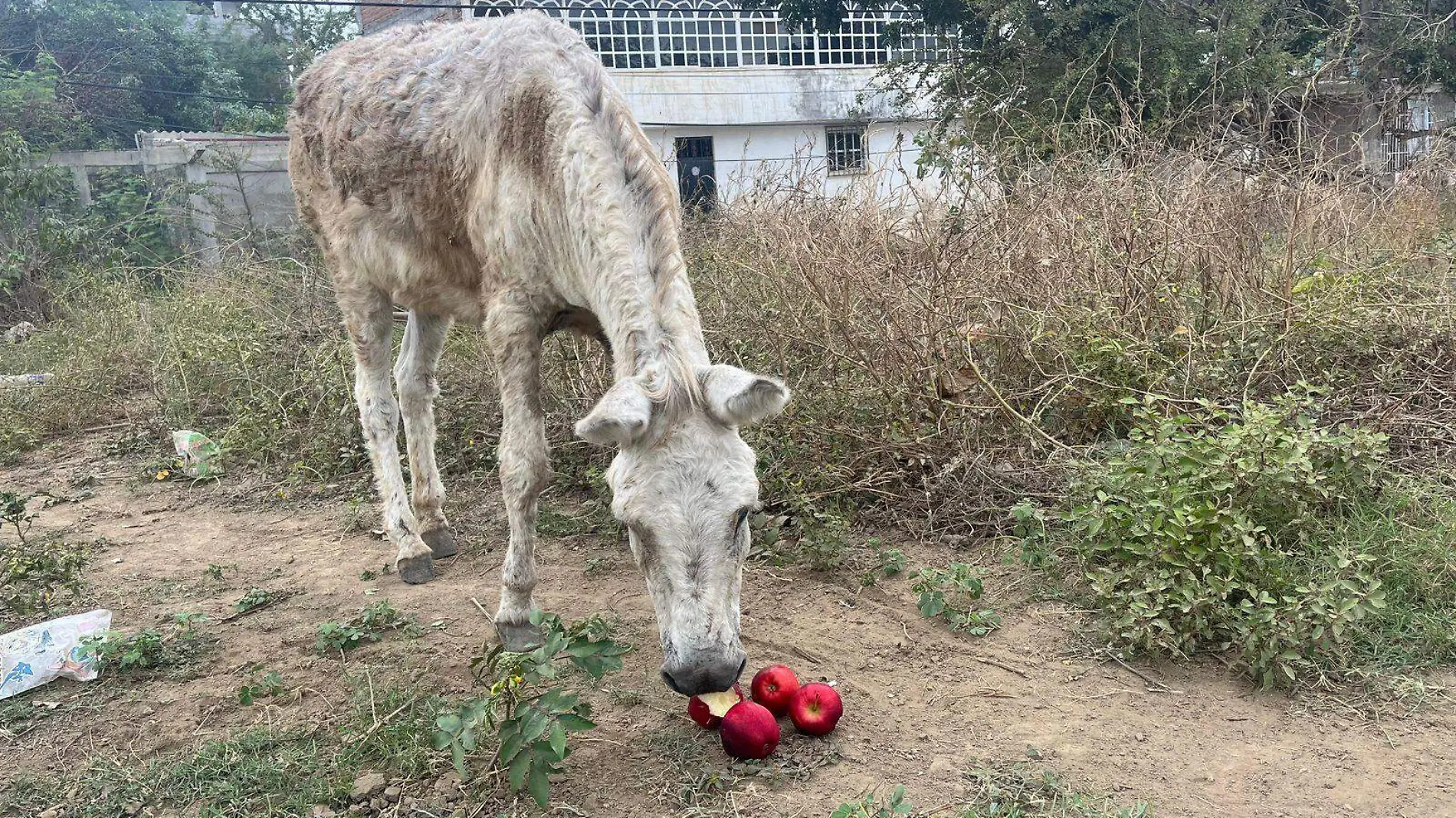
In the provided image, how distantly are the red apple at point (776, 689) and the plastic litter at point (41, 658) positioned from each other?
2539mm

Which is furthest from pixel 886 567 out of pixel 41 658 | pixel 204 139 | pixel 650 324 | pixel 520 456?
pixel 204 139

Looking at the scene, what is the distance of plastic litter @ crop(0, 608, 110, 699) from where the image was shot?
344cm

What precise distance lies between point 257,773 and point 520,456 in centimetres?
132

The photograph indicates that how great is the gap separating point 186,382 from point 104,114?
80.4 ft

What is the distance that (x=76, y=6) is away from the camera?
94.2 ft

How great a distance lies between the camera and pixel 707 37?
69.6 feet

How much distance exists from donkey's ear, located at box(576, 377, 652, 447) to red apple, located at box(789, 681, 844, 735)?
974mm

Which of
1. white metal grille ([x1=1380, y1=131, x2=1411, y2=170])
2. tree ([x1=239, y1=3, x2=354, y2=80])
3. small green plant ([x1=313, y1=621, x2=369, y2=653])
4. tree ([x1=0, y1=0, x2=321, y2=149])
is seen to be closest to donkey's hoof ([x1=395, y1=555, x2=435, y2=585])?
small green plant ([x1=313, y1=621, x2=369, y2=653])

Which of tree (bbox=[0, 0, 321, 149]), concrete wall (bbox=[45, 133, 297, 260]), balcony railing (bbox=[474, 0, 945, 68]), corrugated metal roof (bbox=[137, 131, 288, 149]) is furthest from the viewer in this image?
tree (bbox=[0, 0, 321, 149])

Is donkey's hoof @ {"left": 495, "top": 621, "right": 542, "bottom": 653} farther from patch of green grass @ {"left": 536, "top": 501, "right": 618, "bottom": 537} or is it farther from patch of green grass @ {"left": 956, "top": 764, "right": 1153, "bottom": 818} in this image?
patch of green grass @ {"left": 956, "top": 764, "right": 1153, "bottom": 818}

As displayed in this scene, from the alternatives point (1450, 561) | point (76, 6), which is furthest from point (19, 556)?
point (76, 6)

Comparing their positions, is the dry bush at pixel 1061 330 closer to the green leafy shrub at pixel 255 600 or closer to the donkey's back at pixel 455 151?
the donkey's back at pixel 455 151

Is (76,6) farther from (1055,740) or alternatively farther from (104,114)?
(1055,740)

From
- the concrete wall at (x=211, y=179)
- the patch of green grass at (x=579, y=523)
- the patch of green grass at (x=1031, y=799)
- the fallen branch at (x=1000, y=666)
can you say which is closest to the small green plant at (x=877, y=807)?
the patch of green grass at (x=1031, y=799)
